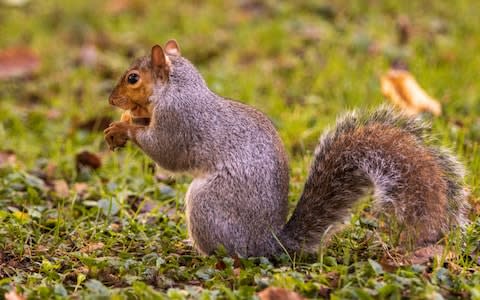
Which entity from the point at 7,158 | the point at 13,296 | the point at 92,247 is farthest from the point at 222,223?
the point at 7,158

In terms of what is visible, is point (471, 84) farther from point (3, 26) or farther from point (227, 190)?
point (3, 26)

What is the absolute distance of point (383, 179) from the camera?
271 centimetres

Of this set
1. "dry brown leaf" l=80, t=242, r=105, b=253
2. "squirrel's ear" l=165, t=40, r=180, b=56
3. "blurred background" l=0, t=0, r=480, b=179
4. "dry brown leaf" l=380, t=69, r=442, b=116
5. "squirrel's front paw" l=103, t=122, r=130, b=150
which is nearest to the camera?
"dry brown leaf" l=80, t=242, r=105, b=253

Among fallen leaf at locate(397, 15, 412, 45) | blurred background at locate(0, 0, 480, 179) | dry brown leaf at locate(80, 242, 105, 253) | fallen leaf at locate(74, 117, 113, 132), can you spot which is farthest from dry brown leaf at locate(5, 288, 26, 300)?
fallen leaf at locate(397, 15, 412, 45)

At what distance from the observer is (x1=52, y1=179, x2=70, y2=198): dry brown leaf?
3627 millimetres

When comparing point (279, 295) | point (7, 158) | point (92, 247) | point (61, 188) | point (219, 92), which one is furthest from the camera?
point (219, 92)

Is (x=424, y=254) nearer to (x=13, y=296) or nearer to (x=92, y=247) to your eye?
(x=92, y=247)

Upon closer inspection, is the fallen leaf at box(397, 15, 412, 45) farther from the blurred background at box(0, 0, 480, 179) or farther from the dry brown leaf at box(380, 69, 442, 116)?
the dry brown leaf at box(380, 69, 442, 116)

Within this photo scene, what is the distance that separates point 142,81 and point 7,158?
1221mm

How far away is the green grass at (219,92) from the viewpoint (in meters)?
2.64

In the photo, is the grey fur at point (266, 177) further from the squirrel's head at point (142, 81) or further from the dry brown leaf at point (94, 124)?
the dry brown leaf at point (94, 124)

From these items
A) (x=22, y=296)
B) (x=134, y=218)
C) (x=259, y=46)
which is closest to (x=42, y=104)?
(x=259, y=46)

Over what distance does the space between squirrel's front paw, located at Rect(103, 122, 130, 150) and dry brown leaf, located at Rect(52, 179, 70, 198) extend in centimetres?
55

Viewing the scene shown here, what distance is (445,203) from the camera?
276 cm
